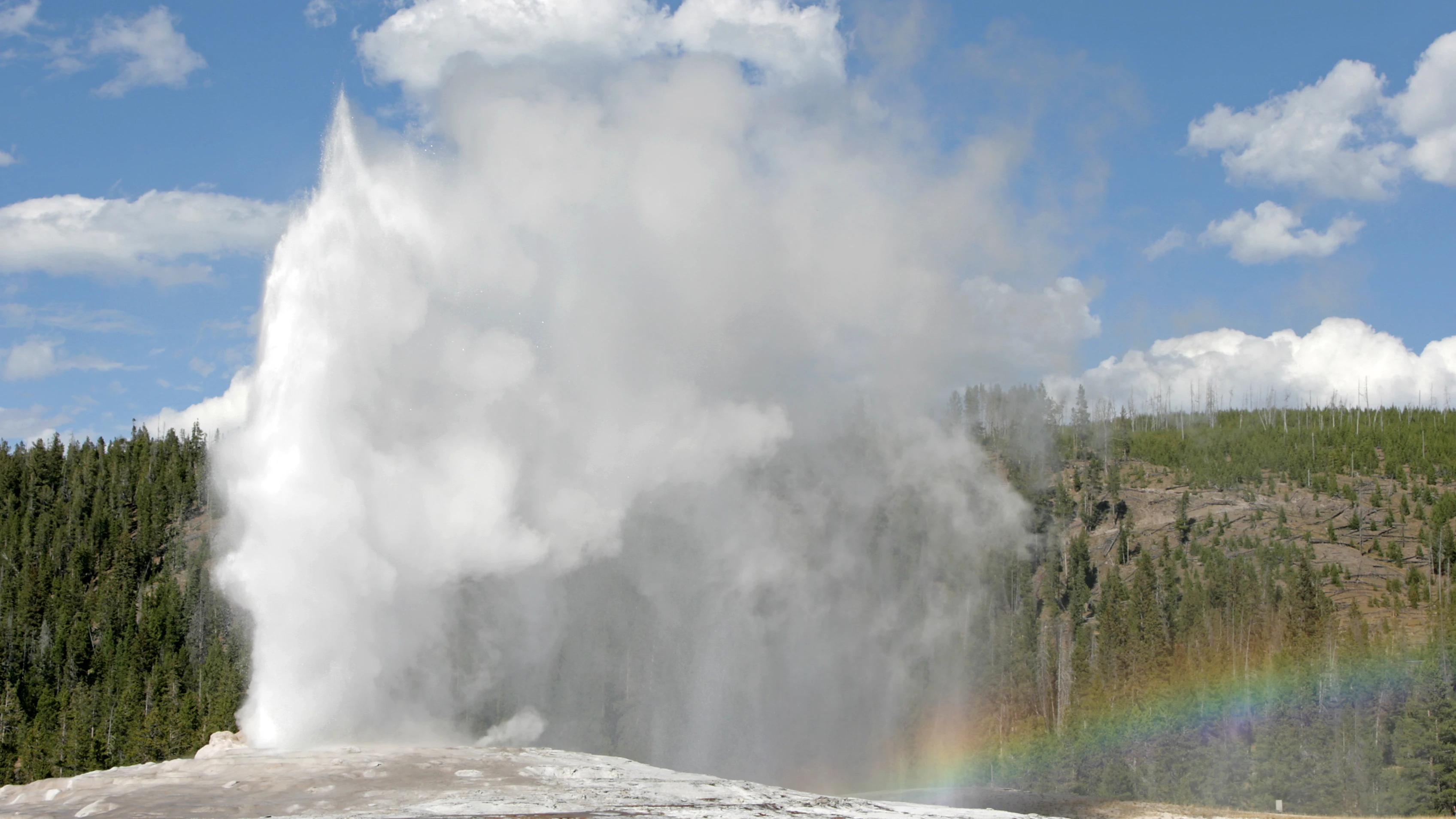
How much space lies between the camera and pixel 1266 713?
2923 inches

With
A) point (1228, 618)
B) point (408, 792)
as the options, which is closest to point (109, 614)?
point (408, 792)

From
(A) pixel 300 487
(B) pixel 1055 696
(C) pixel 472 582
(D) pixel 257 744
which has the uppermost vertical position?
(A) pixel 300 487

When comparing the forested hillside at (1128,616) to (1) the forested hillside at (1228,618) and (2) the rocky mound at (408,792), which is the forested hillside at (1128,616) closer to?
(1) the forested hillside at (1228,618)

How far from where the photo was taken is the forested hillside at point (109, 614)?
7631cm

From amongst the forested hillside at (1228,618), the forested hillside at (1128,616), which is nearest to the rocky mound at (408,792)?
the forested hillside at (1128,616)

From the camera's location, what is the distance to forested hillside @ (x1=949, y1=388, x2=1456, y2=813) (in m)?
71.5

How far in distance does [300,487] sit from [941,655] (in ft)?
249

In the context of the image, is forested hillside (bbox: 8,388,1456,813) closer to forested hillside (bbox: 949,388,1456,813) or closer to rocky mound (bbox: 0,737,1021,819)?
forested hillside (bbox: 949,388,1456,813)

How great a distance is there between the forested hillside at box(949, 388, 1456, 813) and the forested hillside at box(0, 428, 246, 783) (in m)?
57.9

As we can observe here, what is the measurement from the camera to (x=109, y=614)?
10219 centimetres

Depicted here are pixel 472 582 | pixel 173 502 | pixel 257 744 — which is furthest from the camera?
pixel 173 502

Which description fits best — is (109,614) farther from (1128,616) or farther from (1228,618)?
(1228,618)

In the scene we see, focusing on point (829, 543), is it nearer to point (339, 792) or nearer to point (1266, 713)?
point (1266, 713)

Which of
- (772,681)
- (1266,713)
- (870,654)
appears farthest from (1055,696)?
(772,681)
